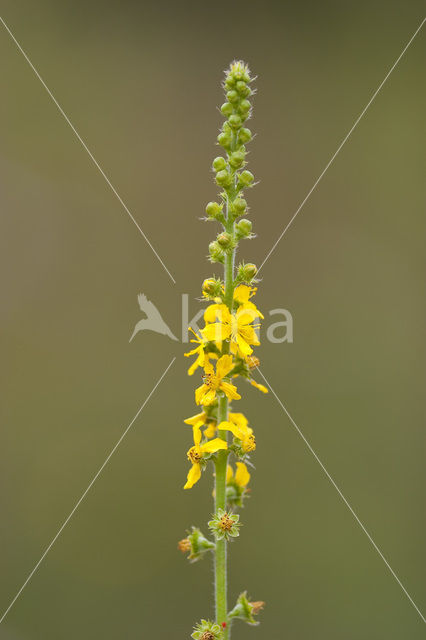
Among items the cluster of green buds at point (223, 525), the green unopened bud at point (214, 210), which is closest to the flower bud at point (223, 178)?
the green unopened bud at point (214, 210)

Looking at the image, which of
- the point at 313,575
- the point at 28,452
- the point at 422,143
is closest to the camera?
the point at 313,575

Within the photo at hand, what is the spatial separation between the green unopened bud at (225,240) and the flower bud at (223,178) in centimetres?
26

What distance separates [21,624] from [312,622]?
3.49m

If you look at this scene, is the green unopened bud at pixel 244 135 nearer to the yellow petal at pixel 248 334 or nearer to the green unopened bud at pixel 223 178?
the green unopened bud at pixel 223 178

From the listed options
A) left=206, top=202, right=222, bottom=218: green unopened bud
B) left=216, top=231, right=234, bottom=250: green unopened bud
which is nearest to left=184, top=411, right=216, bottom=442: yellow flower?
left=216, top=231, right=234, bottom=250: green unopened bud

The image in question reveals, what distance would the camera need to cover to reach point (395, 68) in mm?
9664

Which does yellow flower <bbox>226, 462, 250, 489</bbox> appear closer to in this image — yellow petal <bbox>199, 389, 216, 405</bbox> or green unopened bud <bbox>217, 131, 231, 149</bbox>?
yellow petal <bbox>199, 389, 216, 405</bbox>

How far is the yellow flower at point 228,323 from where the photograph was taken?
2.94m

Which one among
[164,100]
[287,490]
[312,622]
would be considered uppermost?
[164,100]

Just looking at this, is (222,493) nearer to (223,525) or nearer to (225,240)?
(223,525)

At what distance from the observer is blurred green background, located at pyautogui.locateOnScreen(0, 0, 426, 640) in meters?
8.04

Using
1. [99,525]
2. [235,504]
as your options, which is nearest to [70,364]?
[99,525]

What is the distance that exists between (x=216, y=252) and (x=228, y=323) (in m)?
0.36

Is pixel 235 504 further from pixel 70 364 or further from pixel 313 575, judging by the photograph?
pixel 70 364
